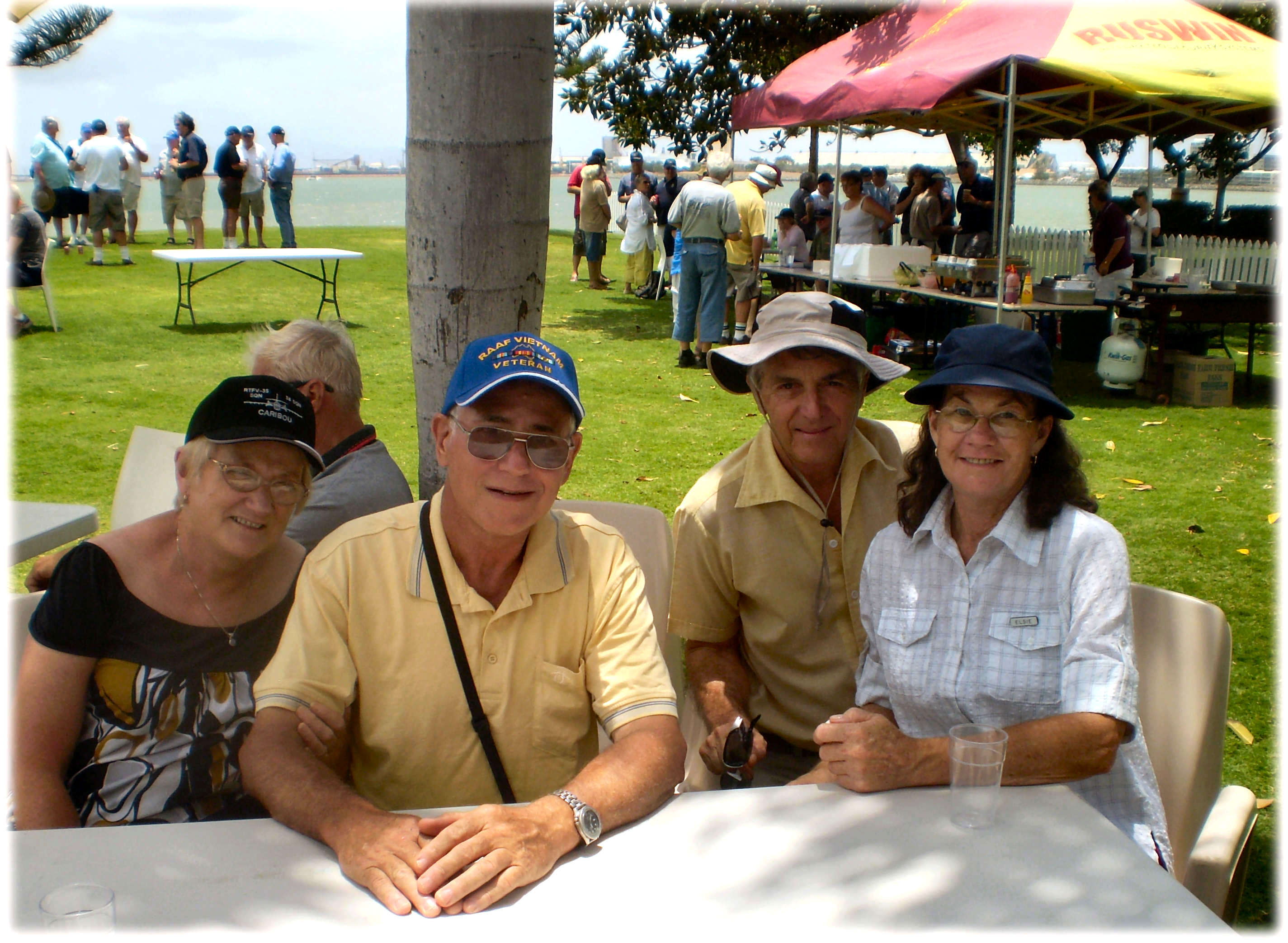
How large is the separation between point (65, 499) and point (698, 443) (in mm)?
4016

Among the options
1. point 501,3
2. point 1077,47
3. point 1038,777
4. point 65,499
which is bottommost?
point 65,499

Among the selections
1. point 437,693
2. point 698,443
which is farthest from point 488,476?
point 698,443

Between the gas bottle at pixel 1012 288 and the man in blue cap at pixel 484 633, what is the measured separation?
828 cm

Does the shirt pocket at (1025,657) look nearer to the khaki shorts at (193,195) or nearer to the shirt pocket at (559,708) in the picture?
the shirt pocket at (559,708)

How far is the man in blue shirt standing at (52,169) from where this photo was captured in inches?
548

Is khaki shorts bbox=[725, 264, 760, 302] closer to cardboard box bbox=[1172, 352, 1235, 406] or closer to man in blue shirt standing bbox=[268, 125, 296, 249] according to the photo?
cardboard box bbox=[1172, 352, 1235, 406]

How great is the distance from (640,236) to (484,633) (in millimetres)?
14224

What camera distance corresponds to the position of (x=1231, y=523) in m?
6.11

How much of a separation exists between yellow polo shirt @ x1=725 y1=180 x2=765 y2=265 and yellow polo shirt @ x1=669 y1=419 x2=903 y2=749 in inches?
374

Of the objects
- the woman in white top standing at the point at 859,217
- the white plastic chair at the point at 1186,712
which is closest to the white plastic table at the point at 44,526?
the white plastic chair at the point at 1186,712

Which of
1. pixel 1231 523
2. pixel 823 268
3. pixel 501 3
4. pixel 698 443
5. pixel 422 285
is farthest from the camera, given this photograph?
pixel 823 268

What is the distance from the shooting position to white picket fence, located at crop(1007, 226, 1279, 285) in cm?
1412

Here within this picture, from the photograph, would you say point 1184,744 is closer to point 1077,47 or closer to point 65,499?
point 65,499

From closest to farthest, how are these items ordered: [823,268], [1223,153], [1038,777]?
[1038,777], [823,268], [1223,153]
